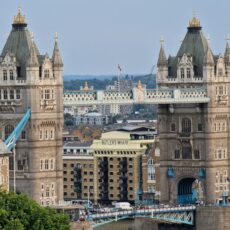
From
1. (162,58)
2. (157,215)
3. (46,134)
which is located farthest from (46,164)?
(162,58)

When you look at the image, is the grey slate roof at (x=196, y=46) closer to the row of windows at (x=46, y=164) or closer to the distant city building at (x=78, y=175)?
the row of windows at (x=46, y=164)

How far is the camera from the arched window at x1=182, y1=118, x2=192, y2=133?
162m

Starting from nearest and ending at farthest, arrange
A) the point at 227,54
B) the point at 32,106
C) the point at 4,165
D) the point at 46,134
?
the point at 4,165
the point at 32,106
the point at 46,134
the point at 227,54

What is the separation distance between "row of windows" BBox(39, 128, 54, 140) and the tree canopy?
12709mm

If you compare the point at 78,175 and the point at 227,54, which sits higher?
the point at 227,54

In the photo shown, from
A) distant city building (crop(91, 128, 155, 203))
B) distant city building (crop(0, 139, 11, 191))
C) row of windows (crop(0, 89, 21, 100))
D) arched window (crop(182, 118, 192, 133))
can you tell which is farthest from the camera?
distant city building (crop(91, 128, 155, 203))

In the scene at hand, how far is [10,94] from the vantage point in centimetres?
15125

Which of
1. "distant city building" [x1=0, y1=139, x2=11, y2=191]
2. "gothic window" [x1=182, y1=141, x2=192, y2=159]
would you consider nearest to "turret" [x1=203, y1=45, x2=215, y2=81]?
"gothic window" [x1=182, y1=141, x2=192, y2=159]

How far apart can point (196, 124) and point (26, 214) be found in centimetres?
2706

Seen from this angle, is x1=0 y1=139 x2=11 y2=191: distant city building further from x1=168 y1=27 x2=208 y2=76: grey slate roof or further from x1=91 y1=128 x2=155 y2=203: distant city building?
x1=91 y1=128 x2=155 y2=203: distant city building

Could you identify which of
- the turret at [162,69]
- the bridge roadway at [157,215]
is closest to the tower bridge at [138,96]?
the turret at [162,69]

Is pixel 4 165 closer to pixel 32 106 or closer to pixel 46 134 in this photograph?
pixel 32 106

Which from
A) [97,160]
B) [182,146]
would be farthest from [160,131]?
[97,160]

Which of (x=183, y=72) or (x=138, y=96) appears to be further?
(x=183, y=72)
